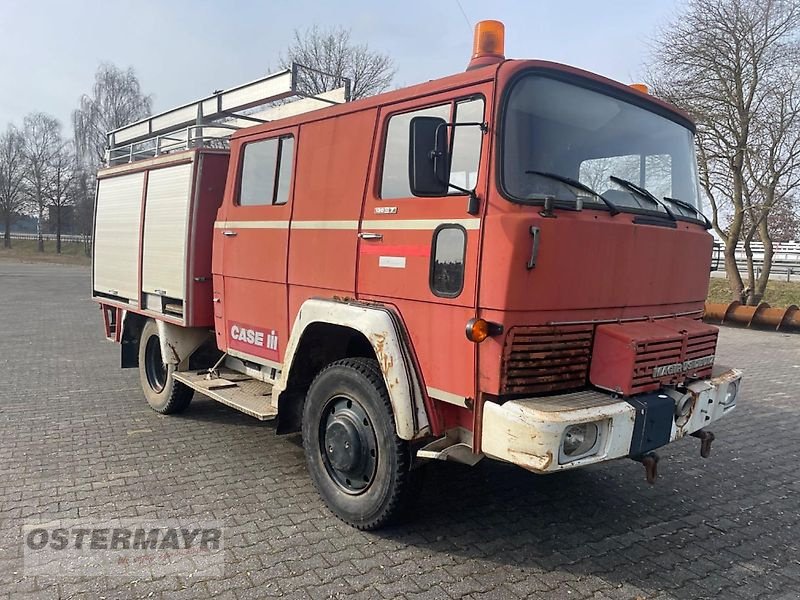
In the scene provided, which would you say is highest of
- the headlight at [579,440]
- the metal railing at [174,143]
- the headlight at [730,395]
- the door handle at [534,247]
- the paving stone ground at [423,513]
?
the metal railing at [174,143]

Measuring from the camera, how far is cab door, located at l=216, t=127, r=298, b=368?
15.3ft

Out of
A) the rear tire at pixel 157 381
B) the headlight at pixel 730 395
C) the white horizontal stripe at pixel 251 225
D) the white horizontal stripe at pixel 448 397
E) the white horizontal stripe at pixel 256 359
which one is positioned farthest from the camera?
the rear tire at pixel 157 381

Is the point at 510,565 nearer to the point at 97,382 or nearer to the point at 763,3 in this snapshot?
the point at 97,382

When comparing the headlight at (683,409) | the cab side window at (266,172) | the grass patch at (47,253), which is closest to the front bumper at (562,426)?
the headlight at (683,409)

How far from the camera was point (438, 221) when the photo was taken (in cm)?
342

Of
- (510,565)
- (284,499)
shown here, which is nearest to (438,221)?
(510,565)

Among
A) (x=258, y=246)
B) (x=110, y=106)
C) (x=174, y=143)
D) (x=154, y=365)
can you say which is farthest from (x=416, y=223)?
(x=110, y=106)

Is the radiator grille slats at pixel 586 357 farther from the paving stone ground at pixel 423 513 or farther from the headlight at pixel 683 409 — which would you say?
the paving stone ground at pixel 423 513

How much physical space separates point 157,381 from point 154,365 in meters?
0.18

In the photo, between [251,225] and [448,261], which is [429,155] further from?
[251,225]

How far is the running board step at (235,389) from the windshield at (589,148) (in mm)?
2593

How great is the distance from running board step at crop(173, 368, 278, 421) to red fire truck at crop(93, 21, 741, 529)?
0.18ft

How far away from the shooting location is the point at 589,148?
11.5 feet

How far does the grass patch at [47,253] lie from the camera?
43.3 m
